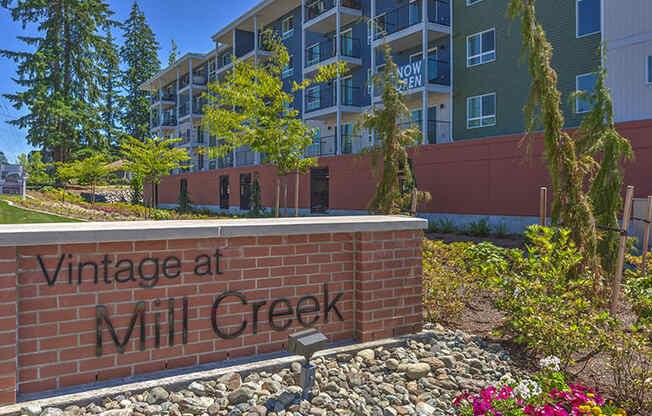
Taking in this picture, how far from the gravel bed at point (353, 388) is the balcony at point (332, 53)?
2288cm

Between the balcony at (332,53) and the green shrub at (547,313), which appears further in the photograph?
the balcony at (332,53)

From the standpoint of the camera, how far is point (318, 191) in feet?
80.6

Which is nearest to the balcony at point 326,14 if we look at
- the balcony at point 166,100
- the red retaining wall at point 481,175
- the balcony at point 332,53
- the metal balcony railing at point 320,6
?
the metal balcony railing at point 320,6

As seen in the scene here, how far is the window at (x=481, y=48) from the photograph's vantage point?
20.7 m

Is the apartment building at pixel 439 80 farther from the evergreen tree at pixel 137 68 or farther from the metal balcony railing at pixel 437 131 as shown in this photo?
the evergreen tree at pixel 137 68

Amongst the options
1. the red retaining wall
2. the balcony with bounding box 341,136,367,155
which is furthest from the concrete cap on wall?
the balcony with bounding box 341,136,367,155

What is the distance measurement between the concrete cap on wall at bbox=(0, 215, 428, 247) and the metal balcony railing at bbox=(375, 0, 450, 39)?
1882cm

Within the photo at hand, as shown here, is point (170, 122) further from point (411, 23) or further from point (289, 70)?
point (411, 23)

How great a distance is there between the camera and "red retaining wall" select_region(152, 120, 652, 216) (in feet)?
41.1

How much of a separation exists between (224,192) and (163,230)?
30461 mm

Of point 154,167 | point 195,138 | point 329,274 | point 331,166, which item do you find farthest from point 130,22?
point 329,274

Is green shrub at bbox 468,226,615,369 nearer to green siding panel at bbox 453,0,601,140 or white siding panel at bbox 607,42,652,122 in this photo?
white siding panel at bbox 607,42,652,122

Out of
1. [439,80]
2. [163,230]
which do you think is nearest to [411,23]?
[439,80]

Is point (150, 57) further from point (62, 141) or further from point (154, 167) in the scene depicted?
point (154, 167)
